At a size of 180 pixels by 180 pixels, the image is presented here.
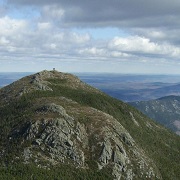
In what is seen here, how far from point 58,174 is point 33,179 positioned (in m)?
16.2

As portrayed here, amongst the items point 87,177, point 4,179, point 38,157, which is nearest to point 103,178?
point 87,177

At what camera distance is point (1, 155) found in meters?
199

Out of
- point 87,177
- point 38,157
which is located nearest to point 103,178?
point 87,177

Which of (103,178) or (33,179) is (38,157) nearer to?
(33,179)

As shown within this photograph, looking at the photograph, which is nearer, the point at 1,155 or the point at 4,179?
the point at 4,179

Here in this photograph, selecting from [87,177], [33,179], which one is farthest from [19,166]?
[87,177]

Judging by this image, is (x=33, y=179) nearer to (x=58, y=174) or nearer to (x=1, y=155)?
(x=58, y=174)

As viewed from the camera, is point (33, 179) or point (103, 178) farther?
point (103, 178)

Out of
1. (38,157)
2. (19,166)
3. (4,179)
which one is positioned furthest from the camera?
(38,157)

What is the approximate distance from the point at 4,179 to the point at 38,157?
31494mm

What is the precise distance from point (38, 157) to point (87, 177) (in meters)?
33.1

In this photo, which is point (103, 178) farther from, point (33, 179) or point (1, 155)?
point (1, 155)

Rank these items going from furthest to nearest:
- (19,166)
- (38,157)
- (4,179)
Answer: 1. (38,157)
2. (19,166)
3. (4,179)

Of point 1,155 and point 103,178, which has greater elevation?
point 1,155
